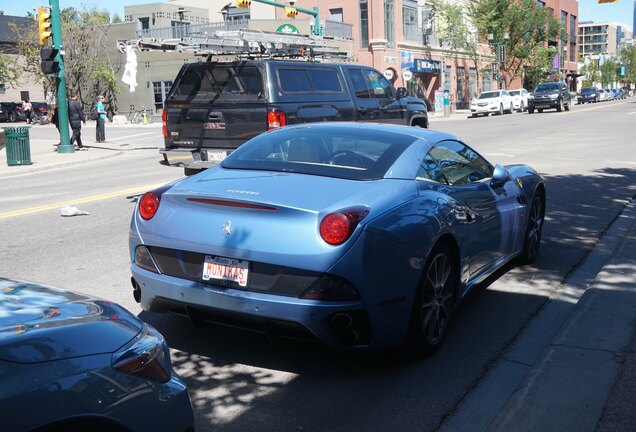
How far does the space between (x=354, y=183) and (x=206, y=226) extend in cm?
102

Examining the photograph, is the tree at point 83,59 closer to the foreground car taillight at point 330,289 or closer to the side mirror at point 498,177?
the side mirror at point 498,177

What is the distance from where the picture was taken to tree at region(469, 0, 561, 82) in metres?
63.1

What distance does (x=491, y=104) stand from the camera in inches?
1932

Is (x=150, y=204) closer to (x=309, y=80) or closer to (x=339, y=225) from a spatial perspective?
(x=339, y=225)

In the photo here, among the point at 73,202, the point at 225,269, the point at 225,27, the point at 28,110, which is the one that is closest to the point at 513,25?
the point at 225,27

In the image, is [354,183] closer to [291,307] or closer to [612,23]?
[291,307]

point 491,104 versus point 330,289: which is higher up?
point 491,104

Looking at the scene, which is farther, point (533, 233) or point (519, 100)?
point (519, 100)

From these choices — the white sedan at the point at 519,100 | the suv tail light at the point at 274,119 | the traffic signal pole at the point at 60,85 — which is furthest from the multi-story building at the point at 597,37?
the suv tail light at the point at 274,119

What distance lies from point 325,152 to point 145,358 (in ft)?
10.0

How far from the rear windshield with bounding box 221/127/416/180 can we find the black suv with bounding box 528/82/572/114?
47.1m

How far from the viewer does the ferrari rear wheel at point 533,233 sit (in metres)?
7.26

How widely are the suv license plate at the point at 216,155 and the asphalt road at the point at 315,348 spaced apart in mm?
1542

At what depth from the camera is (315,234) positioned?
169 inches
